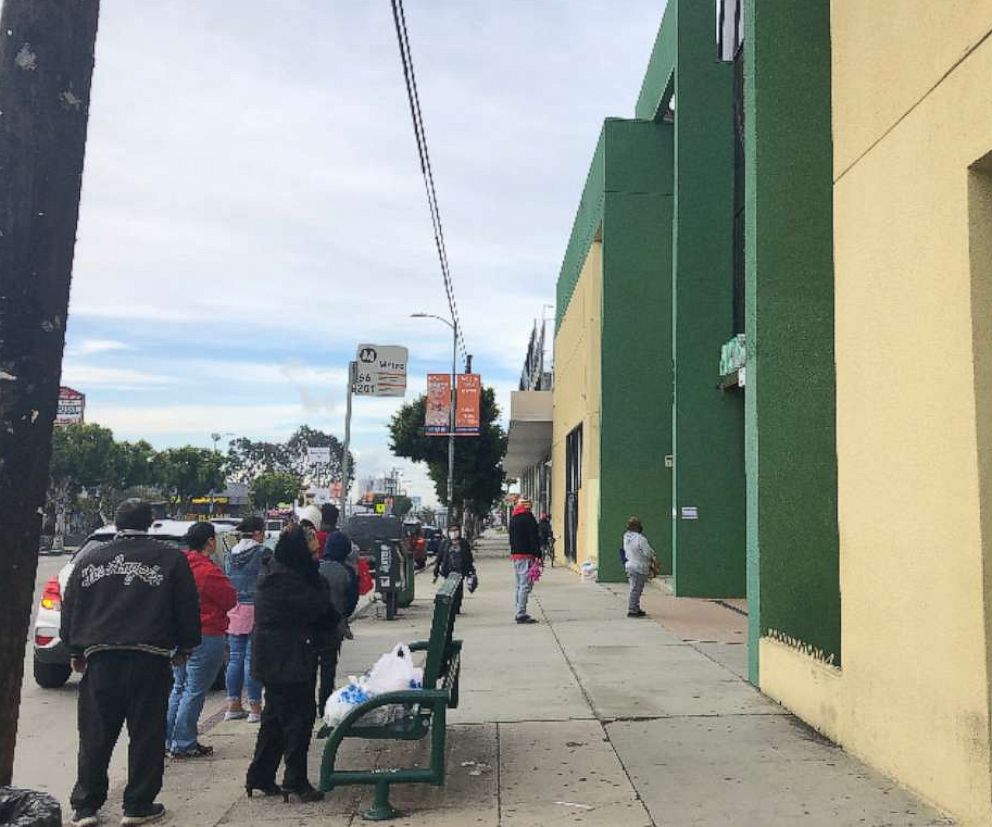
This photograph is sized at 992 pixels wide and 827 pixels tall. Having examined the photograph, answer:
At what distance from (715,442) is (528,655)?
7.66m

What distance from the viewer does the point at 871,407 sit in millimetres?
5668

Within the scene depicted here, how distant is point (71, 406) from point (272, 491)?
182 ft

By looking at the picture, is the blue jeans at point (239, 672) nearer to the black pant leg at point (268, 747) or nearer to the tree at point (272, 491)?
the black pant leg at point (268, 747)

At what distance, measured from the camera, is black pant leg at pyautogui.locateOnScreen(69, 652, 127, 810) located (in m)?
4.78

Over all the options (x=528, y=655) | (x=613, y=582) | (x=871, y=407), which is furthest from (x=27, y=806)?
(x=613, y=582)

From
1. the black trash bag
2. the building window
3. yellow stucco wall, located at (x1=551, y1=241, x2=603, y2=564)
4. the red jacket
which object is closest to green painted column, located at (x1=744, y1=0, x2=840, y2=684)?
the red jacket

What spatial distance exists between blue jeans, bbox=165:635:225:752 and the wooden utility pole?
3.51 meters

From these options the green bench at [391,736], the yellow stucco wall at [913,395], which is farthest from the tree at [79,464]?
the yellow stucco wall at [913,395]

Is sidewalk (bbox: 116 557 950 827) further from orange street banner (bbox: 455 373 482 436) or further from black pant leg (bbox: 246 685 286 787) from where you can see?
orange street banner (bbox: 455 373 482 436)

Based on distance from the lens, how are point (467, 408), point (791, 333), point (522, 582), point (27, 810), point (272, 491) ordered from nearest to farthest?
point (27, 810) < point (791, 333) < point (522, 582) < point (467, 408) < point (272, 491)

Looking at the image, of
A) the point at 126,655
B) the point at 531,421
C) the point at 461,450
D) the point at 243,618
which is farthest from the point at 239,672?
the point at 461,450

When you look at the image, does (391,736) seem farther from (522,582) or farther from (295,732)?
(522,582)

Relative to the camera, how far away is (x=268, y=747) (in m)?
5.22

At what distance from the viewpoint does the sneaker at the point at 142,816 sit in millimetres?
4828
